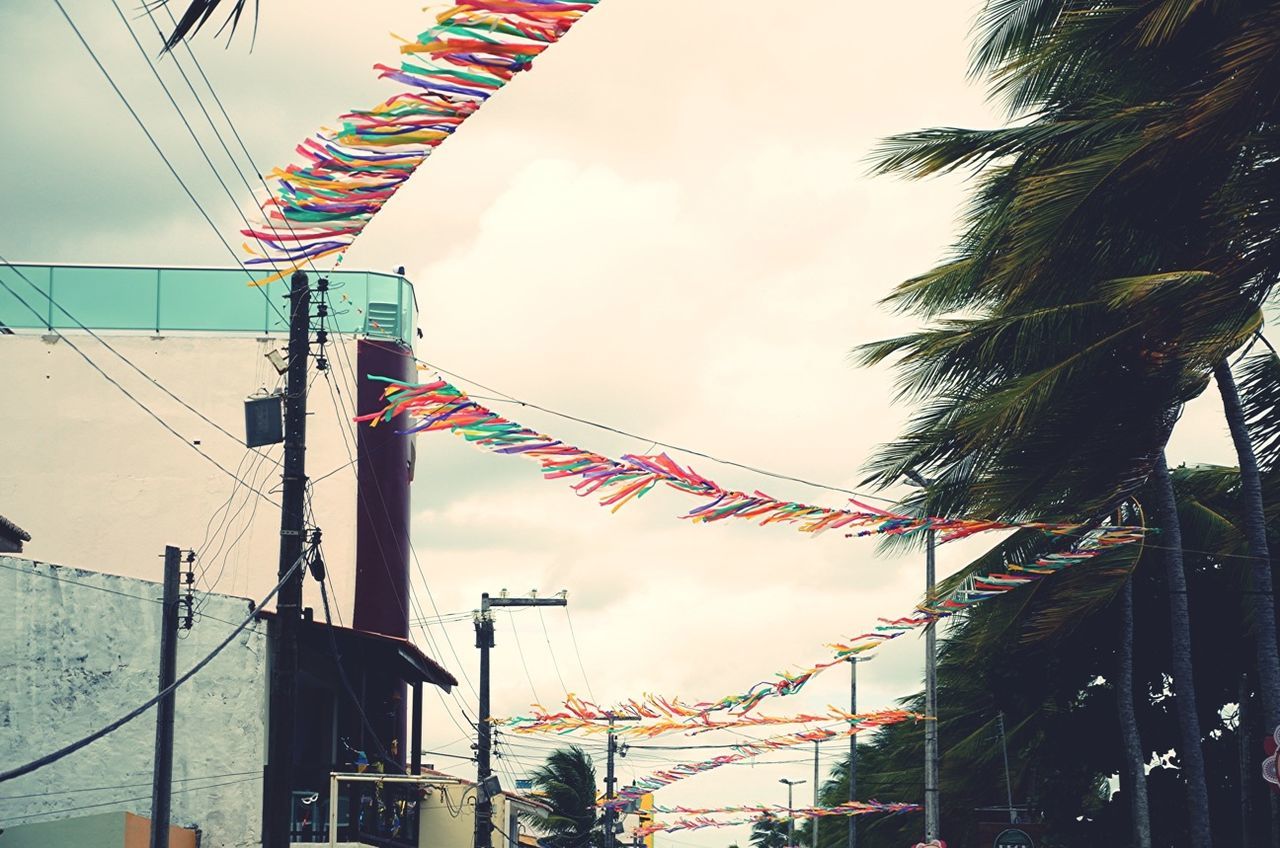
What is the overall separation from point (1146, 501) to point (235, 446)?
18810 millimetres

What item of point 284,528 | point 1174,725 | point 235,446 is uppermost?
point 235,446

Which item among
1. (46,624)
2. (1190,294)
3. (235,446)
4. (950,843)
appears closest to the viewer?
(1190,294)

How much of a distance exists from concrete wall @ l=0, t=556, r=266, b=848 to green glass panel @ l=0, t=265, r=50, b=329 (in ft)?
33.7

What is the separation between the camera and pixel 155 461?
111 feet

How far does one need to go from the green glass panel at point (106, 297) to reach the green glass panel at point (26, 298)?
318 millimetres

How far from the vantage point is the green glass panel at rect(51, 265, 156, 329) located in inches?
1351

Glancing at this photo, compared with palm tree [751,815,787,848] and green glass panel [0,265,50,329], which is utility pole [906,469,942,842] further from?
palm tree [751,815,787,848]

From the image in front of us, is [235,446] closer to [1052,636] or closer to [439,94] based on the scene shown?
[1052,636]

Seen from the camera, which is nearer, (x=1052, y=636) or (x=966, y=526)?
(x=966, y=526)

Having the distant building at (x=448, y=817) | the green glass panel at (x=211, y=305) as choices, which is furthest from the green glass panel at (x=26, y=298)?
the distant building at (x=448, y=817)

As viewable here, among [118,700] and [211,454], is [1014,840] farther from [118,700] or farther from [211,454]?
[211,454]

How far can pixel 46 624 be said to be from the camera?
80.7 ft

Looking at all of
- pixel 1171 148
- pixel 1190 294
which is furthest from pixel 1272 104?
pixel 1190 294

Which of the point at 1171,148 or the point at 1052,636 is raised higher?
the point at 1171,148
